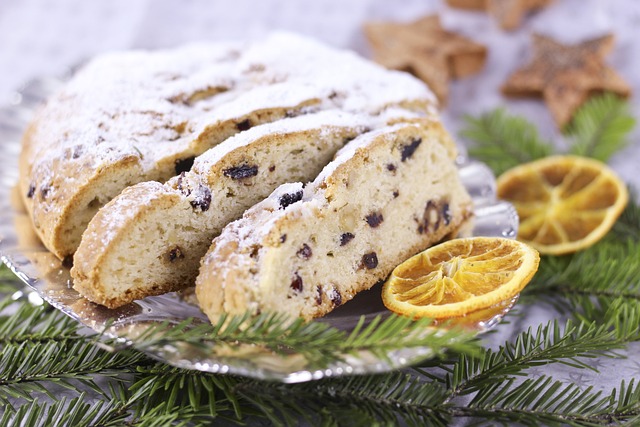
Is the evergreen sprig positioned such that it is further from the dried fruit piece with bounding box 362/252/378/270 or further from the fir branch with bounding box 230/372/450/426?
the fir branch with bounding box 230/372/450/426

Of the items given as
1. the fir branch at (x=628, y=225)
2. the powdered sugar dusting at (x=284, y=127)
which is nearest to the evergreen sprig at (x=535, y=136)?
the fir branch at (x=628, y=225)

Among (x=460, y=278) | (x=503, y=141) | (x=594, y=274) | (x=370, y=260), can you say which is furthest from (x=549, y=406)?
(x=503, y=141)

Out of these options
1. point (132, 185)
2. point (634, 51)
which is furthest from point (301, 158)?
point (634, 51)

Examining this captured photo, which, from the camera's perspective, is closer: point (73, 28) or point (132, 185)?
point (132, 185)

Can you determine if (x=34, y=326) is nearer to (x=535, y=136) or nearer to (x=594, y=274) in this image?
(x=594, y=274)

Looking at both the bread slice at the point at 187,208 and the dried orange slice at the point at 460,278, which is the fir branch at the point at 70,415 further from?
the dried orange slice at the point at 460,278

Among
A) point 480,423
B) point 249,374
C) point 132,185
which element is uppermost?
point 132,185

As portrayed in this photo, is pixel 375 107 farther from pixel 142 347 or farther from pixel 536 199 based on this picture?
pixel 142 347
